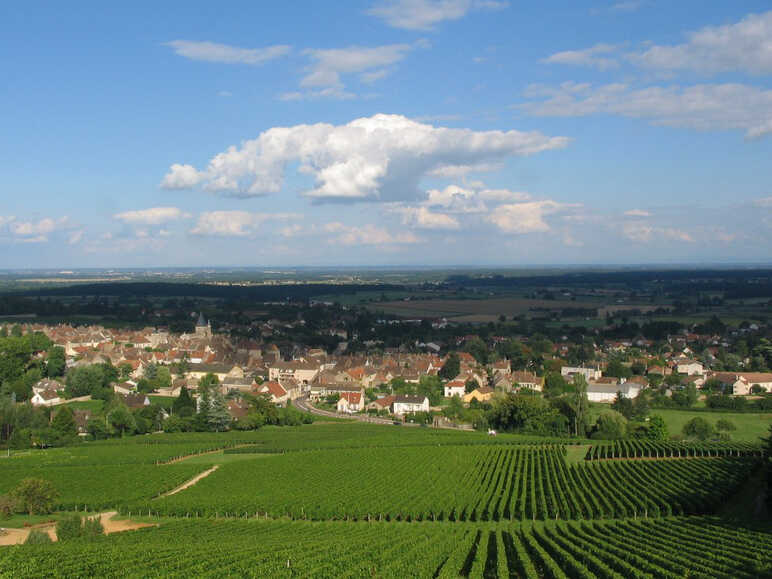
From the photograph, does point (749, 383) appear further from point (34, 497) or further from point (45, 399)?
point (45, 399)

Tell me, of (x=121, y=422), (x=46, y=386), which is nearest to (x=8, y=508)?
(x=121, y=422)

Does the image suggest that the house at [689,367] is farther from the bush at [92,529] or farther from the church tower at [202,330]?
the bush at [92,529]

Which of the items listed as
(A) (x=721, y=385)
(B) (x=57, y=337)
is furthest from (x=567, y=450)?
(B) (x=57, y=337)

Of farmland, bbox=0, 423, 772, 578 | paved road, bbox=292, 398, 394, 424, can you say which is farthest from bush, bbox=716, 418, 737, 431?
paved road, bbox=292, 398, 394, 424

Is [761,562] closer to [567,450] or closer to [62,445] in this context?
[567,450]

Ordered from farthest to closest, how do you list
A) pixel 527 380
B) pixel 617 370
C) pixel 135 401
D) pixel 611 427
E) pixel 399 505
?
pixel 617 370, pixel 527 380, pixel 135 401, pixel 611 427, pixel 399 505
